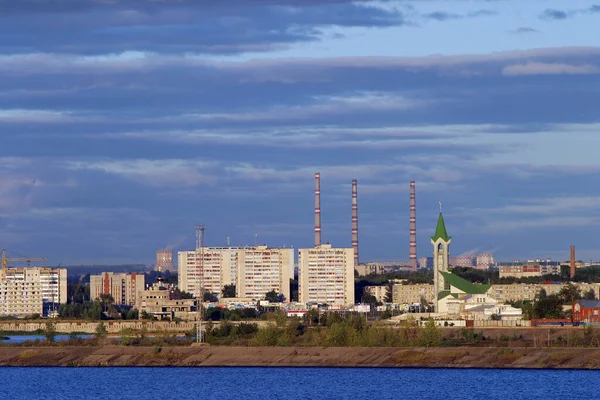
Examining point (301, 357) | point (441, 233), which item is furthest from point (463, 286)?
point (301, 357)

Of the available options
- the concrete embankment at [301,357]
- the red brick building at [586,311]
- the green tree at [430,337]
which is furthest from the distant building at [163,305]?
the green tree at [430,337]

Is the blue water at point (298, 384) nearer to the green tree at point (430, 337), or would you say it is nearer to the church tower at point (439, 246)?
the green tree at point (430, 337)

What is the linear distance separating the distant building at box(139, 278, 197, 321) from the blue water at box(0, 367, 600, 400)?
262 feet

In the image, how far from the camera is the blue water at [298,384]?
243 feet

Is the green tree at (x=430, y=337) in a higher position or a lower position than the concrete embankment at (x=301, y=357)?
higher

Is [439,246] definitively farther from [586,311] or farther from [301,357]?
[301,357]

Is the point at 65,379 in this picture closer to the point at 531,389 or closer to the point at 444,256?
the point at 531,389

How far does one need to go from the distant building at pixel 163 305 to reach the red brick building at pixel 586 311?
6371cm

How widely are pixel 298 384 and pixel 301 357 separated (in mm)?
18131

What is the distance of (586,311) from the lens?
124438 mm

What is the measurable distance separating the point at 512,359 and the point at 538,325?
84.5ft

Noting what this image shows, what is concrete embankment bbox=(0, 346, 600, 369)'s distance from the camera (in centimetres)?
9231

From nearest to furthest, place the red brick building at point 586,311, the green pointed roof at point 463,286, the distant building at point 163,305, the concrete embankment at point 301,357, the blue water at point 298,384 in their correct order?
the blue water at point 298,384 < the concrete embankment at point 301,357 < the red brick building at point 586,311 < the green pointed roof at point 463,286 < the distant building at point 163,305

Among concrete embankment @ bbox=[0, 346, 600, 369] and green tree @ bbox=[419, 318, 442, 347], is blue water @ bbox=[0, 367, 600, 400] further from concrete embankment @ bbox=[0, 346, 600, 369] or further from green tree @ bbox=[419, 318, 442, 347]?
green tree @ bbox=[419, 318, 442, 347]
